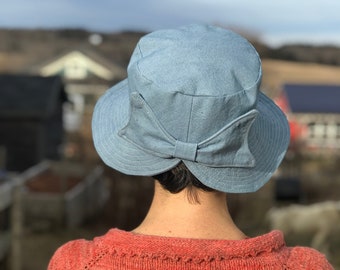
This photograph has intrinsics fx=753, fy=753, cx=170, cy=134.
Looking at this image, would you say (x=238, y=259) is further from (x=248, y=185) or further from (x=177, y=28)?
(x=177, y=28)

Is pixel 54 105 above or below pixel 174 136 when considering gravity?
below

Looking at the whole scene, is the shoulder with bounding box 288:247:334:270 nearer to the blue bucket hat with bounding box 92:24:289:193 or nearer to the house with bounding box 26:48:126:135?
the blue bucket hat with bounding box 92:24:289:193

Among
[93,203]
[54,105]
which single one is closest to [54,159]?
[54,105]

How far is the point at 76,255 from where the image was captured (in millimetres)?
1560

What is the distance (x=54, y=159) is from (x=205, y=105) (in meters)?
21.5

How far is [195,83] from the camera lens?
1529mm

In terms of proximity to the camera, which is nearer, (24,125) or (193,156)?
(193,156)

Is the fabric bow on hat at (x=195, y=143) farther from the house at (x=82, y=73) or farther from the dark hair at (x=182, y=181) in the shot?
the house at (x=82, y=73)

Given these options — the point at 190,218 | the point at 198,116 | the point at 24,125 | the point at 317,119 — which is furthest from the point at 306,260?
the point at 317,119

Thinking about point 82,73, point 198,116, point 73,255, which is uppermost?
point 198,116

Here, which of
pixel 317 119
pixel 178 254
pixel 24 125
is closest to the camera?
pixel 178 254

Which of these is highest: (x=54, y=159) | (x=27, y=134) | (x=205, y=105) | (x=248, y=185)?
(x=205, y=105)

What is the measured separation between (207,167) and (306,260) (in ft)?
0.91

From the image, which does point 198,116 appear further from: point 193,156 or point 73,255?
point 73,255
